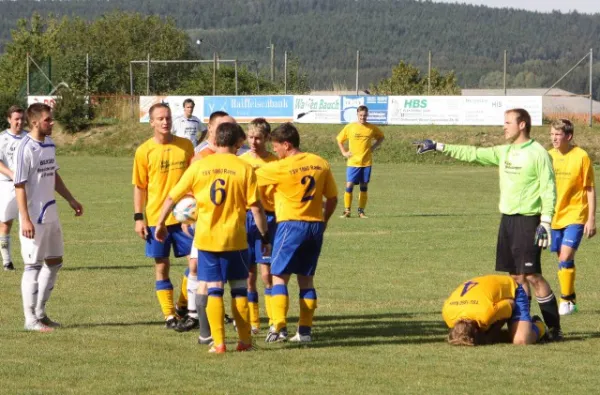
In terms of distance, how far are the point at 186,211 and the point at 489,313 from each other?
2766 millimetres

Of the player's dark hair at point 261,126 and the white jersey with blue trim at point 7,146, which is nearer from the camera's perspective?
the player's dark hair at point 261,126

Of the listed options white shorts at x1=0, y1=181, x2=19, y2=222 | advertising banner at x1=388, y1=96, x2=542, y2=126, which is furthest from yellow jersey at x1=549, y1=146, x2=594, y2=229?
advertising banner at x1=388, y1=96, x2=542, y2=126

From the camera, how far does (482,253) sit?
16375 mm

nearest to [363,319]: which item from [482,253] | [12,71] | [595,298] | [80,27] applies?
[595,298]

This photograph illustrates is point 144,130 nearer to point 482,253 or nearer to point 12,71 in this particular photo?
point 482,253

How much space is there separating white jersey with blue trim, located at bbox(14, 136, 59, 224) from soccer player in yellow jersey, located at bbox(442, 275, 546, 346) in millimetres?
3849

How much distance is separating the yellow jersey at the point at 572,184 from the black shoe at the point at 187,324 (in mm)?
4216

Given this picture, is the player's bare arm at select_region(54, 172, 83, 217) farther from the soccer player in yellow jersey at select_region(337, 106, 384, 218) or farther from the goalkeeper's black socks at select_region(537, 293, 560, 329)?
the soccer player in yellow jersey at select_region(337, 106, 384, 218)

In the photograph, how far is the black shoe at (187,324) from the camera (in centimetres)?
1021

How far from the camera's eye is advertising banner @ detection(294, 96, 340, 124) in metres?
46.9

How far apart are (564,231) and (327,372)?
4.68 meters

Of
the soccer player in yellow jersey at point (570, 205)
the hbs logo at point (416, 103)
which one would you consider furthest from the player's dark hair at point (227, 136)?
the hbs logo at point (416, 103)

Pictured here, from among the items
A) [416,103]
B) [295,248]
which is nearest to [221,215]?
[295,248]

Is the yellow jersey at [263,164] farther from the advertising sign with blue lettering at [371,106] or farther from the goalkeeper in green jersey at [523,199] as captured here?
the advertising sign with blue lettering at [371,106]
